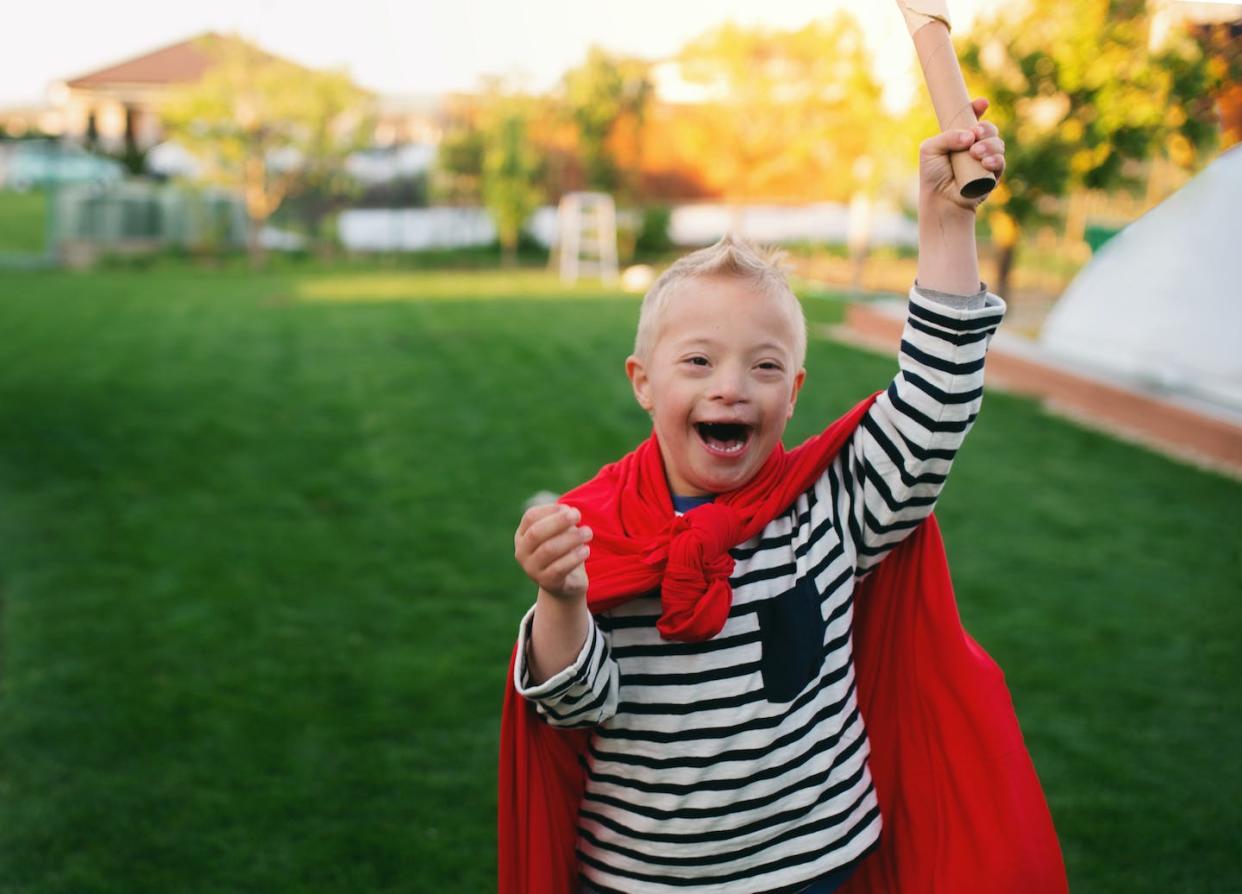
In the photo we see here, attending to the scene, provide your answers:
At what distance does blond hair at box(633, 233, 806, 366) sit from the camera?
1.74 metres

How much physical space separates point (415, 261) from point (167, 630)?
18.5 meters

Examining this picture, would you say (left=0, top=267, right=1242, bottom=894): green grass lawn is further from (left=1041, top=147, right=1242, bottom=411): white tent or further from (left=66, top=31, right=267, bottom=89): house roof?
(left=66, top=31, right=267, bottom=89): house roof

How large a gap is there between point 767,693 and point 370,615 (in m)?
3.52

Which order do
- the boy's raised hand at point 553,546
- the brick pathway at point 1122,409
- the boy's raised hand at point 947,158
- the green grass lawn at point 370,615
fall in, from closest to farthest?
the boy's raised hand at point 553,546, the boy's raised hand at point 947,158, the green grass lawn at point 370,615, the brick pathway at point 1122,409

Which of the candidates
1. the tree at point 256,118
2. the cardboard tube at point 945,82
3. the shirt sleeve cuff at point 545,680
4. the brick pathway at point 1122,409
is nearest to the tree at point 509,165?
the tree at point 256,118

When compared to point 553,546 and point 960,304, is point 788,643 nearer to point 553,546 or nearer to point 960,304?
point 553,546

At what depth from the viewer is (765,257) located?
1830mm

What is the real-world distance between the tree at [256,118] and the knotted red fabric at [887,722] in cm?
2050

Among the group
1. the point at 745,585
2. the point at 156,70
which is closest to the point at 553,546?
the point at 745,585

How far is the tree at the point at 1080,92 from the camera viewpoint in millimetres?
10258

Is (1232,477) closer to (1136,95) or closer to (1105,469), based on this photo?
(1105,469)

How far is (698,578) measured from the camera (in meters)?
1.63

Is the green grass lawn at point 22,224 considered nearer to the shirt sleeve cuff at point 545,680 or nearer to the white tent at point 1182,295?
the white tent at point 1182,295

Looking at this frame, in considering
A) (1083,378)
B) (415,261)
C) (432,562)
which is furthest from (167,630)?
(415,261)
